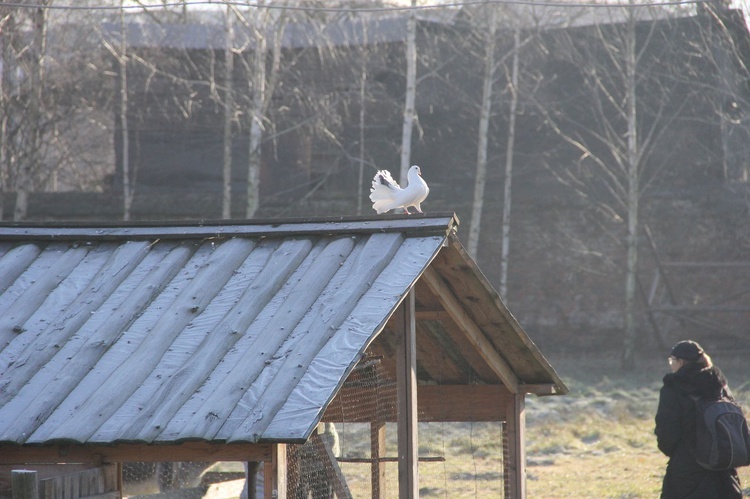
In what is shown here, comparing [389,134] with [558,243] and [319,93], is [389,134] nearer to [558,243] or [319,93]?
[319,93]

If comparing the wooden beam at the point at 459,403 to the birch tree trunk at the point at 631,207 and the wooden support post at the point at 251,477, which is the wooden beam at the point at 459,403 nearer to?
the wooden support post at the point at 251,477

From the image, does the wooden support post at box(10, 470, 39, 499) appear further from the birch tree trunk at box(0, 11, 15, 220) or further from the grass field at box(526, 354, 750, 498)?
the birch tree trunk at box(0, 11, 15, 220)

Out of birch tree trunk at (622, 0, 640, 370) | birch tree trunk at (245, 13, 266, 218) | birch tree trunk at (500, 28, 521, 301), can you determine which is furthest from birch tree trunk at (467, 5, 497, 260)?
birch tree trunk at (245, 13, 266, 218)

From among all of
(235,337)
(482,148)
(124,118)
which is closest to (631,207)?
(482,148)

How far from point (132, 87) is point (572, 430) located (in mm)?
13770

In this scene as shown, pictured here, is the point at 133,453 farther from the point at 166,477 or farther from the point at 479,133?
the point at 479,133

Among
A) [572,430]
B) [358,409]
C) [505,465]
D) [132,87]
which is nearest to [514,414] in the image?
[505,465]

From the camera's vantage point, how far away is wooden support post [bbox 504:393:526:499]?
662 cm

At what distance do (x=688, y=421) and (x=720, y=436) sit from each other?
0.78ft

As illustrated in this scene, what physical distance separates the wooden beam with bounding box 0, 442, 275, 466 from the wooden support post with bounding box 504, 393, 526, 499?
2649 millimetres

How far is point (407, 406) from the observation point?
5426 millimetres

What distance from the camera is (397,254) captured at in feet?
16.8

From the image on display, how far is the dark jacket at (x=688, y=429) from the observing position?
628 centimetres

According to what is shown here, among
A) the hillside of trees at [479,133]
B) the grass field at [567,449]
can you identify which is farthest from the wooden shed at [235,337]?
the hillside of trees at [479,133]
